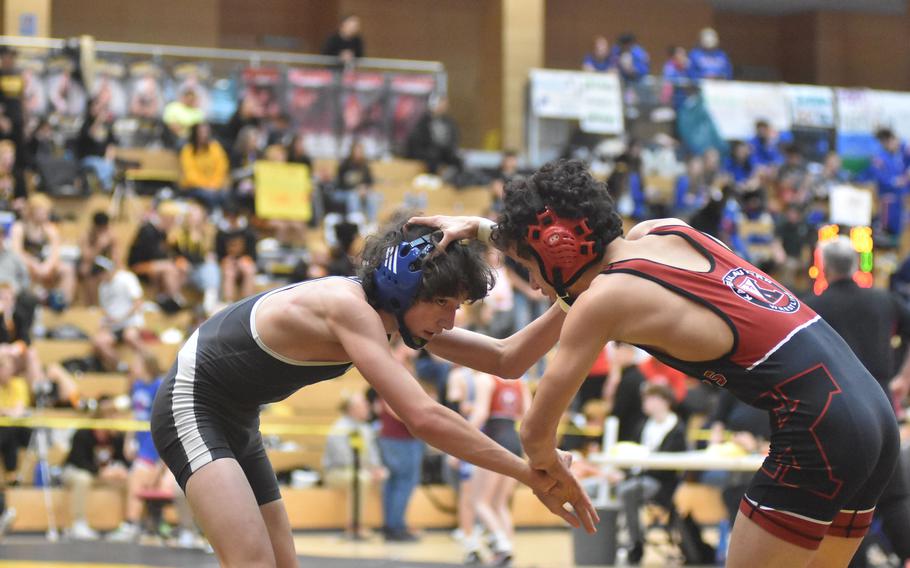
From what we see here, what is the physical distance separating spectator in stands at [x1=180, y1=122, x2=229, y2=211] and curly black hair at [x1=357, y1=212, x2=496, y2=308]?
30.6 ft

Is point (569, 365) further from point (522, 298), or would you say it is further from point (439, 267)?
point (522, 298)

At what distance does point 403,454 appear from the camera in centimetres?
935

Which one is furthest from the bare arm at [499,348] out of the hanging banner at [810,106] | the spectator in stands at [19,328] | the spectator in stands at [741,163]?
the hanging banner at [810,106]

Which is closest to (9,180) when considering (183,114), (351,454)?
(183,114)

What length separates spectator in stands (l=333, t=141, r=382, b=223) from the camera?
1359 centimetres

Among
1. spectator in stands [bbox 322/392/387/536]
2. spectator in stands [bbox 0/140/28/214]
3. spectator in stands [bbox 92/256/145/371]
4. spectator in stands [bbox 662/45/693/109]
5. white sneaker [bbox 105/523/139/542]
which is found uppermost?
spectator in stands [bbox 662/45/693/109]

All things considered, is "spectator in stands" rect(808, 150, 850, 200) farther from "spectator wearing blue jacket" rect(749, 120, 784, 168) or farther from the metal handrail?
the metal handrail

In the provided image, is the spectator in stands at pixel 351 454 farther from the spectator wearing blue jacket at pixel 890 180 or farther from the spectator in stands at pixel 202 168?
the spectator wearing blue jacket at pixel 890 180

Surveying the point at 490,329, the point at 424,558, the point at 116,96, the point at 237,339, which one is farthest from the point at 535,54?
the point at 237,339

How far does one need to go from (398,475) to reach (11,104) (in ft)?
18.1

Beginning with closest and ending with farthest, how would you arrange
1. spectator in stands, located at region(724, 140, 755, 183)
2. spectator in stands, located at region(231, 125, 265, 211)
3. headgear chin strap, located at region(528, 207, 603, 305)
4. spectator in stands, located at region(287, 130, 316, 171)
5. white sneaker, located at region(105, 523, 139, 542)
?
headgear chin strap, located at region(528, 207, 603, 305) < white sneaker, located at region(105, 523, 139, 542) < spectator in stands, located at region(231, 125, 265, 211) < spectator in stands, located at region(287, 130, 316, 171) < spectator in stands, located at region(724, 140, 755, 183)

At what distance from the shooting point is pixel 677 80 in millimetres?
17234

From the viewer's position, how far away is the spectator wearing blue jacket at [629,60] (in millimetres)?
16844

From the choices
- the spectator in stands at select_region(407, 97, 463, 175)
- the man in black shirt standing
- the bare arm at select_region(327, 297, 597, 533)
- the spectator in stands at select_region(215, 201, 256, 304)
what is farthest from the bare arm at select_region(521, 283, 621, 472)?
the spectator in stands at select_region(407, 97, 463, 175)
